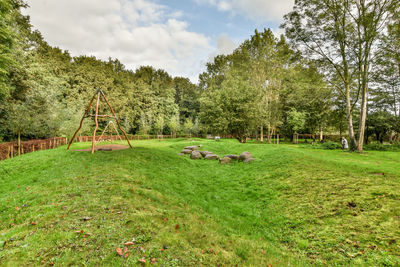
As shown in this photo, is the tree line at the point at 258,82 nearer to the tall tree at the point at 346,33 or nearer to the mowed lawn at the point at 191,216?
the tall tree at the point at 346,33

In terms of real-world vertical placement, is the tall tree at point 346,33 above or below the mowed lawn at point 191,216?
above

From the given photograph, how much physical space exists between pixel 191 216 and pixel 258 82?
112 ft

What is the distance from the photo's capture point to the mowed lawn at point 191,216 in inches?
128

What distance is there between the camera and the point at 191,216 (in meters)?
5.32

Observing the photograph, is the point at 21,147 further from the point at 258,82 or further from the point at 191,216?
the point at 258,82

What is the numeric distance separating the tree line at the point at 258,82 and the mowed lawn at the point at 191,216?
12.3 m

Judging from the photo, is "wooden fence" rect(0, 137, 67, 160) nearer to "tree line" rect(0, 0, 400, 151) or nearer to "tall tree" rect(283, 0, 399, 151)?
"tree line" rect(0, 0, 400, 151)

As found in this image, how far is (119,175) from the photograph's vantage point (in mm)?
7496

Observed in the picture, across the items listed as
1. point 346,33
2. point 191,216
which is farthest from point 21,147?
point 346,33

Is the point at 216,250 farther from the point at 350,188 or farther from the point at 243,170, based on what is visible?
the point at 243,170

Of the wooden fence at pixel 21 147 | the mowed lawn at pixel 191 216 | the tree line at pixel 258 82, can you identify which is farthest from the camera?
the tree line at pixel 258 82

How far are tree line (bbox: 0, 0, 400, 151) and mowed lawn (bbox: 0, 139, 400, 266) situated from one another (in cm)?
1227

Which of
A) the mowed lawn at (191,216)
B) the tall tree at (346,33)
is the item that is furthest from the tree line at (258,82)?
the mowed lawn at (191,216)

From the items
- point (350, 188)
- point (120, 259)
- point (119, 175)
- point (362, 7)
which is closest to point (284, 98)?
point (362, 7)
